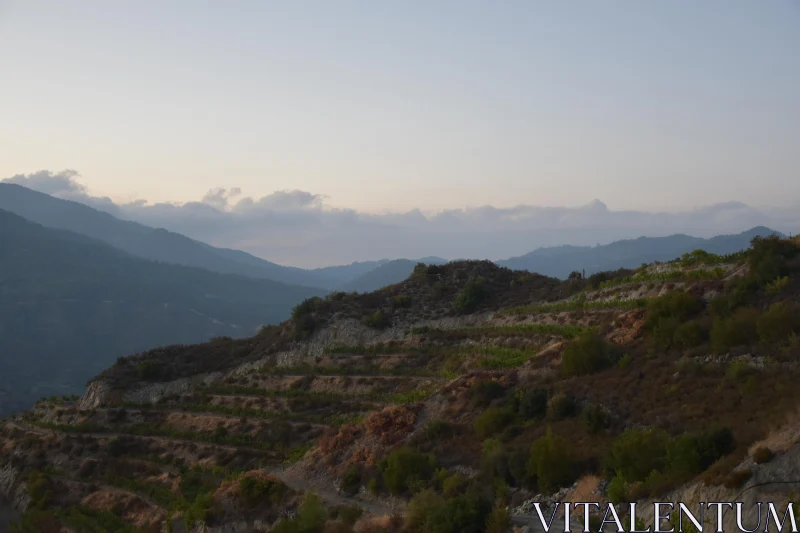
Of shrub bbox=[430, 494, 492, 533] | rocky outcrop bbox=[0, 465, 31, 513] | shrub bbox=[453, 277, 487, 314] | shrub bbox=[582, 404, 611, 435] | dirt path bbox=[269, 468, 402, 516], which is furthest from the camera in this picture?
shrub bbox=[453, 277, 487, 314]

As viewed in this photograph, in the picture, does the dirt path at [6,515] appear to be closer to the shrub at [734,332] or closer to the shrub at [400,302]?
the shrub at [400,302]

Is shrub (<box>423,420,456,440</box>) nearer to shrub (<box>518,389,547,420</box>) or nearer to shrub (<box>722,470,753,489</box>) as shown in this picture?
shrub (<box>518,389,547,420</box>)

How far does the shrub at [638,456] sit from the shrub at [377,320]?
3243cm

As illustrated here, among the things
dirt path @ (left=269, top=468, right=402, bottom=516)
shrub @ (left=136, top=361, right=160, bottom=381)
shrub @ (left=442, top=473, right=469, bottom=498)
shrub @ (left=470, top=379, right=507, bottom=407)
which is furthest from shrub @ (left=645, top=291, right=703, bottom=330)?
shrub @ (left=136, top=361, right=160, bottom=381)

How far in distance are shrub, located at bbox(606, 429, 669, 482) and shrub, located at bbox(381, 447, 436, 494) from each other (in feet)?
24.6

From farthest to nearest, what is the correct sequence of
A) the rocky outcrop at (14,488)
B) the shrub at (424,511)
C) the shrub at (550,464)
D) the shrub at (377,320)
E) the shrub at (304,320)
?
the shrub at (304,320) < the shrub at (377,320) < the rocky outcrop at (14,488) < the shrub at (550,464) < the shrub at (424,511)

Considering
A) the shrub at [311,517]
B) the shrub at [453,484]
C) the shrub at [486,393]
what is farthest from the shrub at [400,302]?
the shrub at [311,517]

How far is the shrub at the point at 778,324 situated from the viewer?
75.7 feet

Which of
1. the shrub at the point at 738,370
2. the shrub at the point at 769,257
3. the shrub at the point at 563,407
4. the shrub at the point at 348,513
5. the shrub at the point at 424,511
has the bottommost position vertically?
the shrub at the point at 348,513

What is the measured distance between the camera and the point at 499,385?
28.2 m

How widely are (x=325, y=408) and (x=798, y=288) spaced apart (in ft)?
82.0

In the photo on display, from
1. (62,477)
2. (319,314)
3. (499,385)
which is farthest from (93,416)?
(499,385)

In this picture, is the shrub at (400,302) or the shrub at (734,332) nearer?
the shrub at (734,332)

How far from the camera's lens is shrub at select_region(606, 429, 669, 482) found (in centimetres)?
1708
